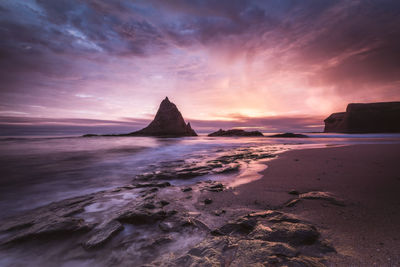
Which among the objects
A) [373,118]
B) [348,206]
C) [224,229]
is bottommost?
[224,229]

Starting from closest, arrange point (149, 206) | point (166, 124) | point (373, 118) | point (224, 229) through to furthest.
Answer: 1. point (224, 229)
2. point (149, 206)
3. point (373, 118)
4. point (166, 124)

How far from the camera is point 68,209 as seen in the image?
10.1 ft

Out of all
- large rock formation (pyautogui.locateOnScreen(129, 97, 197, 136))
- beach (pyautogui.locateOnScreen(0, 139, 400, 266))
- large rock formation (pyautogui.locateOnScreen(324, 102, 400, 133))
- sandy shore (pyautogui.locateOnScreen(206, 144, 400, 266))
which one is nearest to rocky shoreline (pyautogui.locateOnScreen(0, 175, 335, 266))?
beach (pyautogui.locateOnScreen(0, 139, 400, 266))

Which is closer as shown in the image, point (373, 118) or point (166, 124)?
point (373, 118)

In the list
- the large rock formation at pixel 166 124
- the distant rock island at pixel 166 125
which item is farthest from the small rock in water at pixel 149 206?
the large rock formation at pixel 166 124

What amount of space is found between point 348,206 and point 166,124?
62.6 m

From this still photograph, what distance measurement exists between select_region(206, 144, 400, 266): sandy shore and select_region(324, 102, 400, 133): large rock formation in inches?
2633

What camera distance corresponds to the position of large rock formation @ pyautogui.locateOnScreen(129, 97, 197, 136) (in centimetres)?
6216

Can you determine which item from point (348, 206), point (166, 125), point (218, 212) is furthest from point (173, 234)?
point (166, 125)

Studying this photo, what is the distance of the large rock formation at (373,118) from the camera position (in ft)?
163

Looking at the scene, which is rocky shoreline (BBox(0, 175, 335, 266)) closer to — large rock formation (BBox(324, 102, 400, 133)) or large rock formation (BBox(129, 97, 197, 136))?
large rock formation (BBox(129, 97, 197, 136))

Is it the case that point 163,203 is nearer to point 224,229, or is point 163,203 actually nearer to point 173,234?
point 173,234

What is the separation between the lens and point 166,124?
2477 inches

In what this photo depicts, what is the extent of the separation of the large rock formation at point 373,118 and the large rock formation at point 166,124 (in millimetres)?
57769
